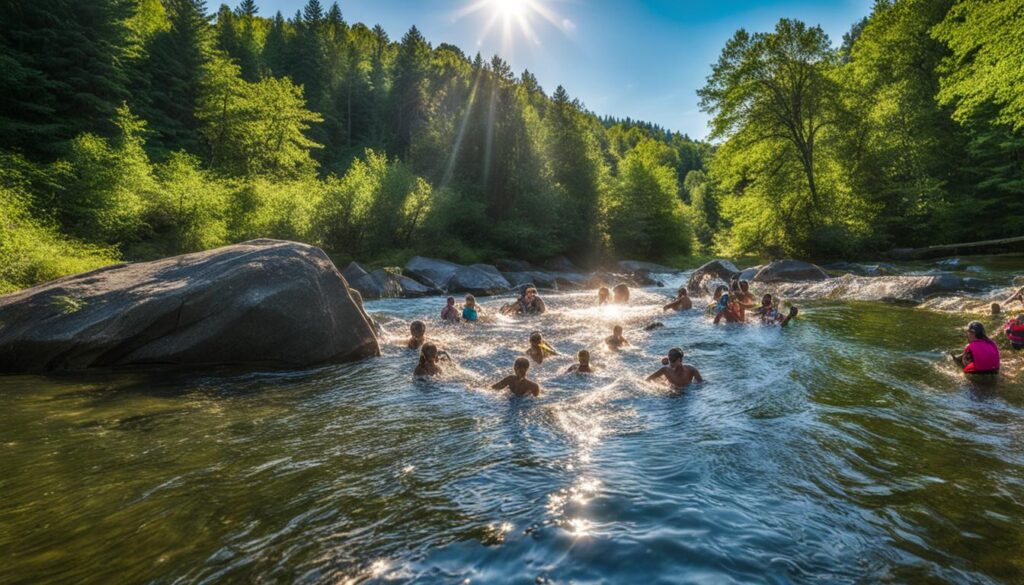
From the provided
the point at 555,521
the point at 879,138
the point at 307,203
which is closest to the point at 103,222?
the point at 307,203

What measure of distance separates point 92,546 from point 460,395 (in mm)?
4880

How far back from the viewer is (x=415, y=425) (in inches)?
248

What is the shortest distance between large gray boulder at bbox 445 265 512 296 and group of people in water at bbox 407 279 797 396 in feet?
24.8

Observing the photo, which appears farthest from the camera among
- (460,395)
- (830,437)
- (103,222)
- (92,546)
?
(103,222)

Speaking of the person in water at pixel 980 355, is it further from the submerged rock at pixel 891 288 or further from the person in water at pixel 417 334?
the person in water at pixel 417 334

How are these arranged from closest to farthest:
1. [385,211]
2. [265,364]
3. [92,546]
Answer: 1. [92,546]
2. [265,364]
3. [385,211]

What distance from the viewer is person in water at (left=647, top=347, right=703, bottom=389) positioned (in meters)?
8.13

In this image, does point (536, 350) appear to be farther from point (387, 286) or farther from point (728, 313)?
point (387, 286)

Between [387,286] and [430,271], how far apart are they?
11.8 feet

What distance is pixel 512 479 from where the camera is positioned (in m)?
4.69

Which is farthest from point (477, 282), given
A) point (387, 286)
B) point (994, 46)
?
point (994, 46)

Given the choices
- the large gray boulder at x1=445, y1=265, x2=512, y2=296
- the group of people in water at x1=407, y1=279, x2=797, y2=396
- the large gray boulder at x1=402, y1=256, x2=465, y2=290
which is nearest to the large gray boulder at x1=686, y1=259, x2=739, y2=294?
the group of people in water at x1=407, y1=279, x2=797, y2=396

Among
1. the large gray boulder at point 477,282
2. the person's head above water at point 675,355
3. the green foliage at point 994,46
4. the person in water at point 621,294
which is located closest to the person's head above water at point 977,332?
the person's head above water at point 675,355

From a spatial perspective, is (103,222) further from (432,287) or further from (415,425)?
(415,425)
